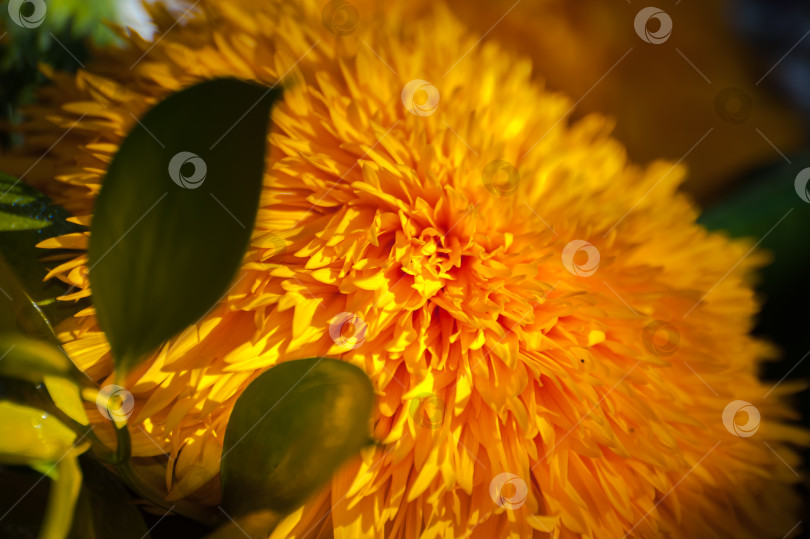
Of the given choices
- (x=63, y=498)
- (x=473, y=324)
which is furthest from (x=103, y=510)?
(x=473, y=324)

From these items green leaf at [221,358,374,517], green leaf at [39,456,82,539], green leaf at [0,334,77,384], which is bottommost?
green leaf at [39,456,82,539]

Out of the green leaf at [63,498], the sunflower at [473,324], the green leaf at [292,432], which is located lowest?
the green leaf at [63,498]

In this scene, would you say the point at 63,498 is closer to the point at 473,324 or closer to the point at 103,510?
the point at 103,510

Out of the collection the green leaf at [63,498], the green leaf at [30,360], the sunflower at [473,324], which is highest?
the sunflower at [473,324]

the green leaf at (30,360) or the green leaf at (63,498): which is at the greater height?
the green leaf at (30,360)

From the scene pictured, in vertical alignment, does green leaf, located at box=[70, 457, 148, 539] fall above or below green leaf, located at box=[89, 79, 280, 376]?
below

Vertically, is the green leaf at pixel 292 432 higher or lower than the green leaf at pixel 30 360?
higher
